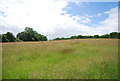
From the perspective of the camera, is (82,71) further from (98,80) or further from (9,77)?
(9,77)

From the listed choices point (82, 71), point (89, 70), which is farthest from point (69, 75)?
point (89, 70)

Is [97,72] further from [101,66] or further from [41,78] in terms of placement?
[41,78]

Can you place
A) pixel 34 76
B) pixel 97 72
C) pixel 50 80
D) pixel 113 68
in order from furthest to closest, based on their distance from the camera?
pixel 113 68 → pixel 97 72 → pixel 34 76 → pixel 50 80

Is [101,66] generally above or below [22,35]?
below

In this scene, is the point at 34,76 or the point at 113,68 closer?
the point at 34,76

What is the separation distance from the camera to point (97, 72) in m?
2.73

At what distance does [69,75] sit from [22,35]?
43.8m

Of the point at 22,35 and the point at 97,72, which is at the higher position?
the point at 22,35

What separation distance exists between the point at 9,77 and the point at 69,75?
1.95 m

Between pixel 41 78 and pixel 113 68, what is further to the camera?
pixel 113 68

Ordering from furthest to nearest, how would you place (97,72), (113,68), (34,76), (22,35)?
(22,35)
(113,68)
(97,72)
(34,76)

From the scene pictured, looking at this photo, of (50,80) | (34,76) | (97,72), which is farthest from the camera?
(97,72)

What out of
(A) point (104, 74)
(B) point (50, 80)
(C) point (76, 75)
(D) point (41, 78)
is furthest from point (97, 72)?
(D) point (41, 78)

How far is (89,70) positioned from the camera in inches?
112
